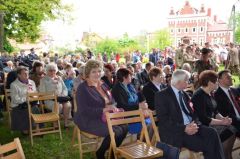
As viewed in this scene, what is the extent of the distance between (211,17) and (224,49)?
5391cm

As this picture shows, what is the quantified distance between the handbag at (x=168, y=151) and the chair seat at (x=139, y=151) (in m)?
0.05

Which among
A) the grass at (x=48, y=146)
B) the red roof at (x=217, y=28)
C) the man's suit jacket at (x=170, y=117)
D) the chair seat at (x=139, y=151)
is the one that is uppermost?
the red roof at (x=217, y=28)

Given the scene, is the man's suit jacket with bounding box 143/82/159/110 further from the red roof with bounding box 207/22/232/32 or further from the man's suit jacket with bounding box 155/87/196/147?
the red roof with bounding box 207/22/232/32

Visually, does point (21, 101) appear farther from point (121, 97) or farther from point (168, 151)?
point (168, 151)

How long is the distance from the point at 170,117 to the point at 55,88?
3415 millimetres

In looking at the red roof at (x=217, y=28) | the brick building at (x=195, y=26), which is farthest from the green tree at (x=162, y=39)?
the red roof at (x=217, y=28)

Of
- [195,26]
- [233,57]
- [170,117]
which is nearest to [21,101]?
[170,117]

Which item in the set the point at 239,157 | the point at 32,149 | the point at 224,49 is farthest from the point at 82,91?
the point at 224,49

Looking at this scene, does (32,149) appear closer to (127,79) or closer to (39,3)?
(127,79)

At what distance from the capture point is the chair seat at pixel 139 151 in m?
3.82

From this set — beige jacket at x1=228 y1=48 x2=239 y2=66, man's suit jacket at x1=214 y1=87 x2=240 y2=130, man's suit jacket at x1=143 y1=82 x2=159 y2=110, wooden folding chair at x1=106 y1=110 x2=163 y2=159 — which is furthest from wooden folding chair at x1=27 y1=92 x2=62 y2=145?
beige jacket at x1=228 y1=48 x2=239 y2=66

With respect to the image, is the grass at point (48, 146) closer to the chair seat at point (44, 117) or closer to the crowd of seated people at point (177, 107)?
the chair seat at point (44, 117)

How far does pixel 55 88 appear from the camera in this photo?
273 inches

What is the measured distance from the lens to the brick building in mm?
70500
